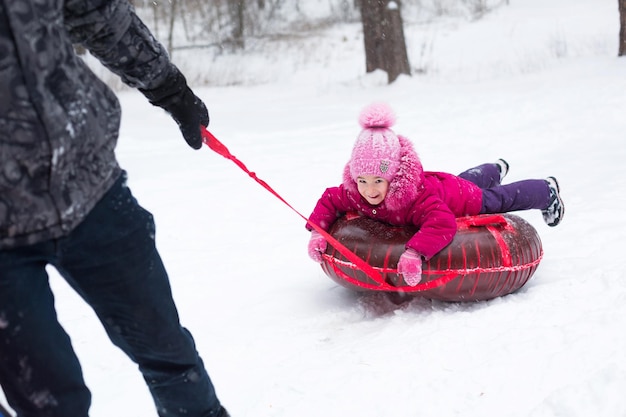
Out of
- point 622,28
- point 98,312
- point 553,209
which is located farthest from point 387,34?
point 98,312

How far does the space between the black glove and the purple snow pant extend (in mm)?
2029

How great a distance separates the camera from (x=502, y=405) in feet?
7.40

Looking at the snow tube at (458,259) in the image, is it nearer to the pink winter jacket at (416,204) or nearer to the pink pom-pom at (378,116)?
the pink winter jacket at (416,204)

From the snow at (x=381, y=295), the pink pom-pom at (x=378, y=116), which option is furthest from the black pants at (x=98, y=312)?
the pink pom-pom at (x=378, y=116)

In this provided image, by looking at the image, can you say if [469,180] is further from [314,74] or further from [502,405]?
[314,74]

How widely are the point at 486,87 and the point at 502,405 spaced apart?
7615 mm

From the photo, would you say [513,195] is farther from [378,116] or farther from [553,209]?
[378,116]

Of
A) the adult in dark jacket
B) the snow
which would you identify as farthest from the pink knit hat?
the adult in dark jacket

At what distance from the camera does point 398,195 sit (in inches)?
129

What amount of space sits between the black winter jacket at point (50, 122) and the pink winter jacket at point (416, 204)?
184 centimetres

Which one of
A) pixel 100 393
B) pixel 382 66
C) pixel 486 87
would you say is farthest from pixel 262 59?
pixel 100 393

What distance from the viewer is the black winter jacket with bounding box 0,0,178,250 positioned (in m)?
1.36

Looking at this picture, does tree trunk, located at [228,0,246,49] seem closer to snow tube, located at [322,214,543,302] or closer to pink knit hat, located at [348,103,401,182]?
pink knit hat, located at [348,103,401,182]

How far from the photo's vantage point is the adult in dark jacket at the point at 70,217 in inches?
54.4
